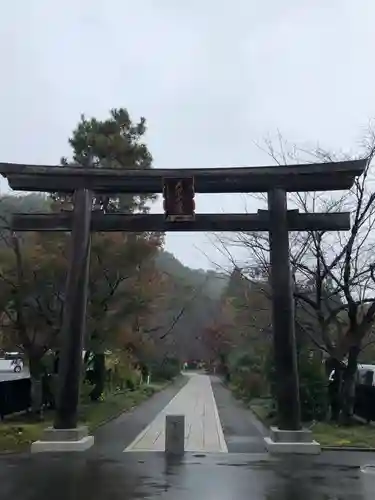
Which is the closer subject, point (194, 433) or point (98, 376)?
point (194, 433)

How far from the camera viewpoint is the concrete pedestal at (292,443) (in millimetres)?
16375

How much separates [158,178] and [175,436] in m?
6.47

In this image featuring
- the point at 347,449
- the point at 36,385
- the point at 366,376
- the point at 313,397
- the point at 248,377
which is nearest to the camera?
the point at 347,449

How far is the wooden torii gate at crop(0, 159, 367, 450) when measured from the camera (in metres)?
17.7

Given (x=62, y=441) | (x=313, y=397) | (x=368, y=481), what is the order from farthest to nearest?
1. (x=313, y=397)
2. (x=62, y=441)
3. (x=368, y=481)

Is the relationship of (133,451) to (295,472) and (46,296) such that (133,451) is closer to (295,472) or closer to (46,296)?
(295,472)

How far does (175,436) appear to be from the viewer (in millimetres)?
16328

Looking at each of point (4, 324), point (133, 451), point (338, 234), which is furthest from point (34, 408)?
point (338, 234)

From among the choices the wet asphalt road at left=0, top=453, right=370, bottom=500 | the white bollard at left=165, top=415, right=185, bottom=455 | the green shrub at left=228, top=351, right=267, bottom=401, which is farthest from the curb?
the green shrub at left=228, top=351, right=267, bottom=401

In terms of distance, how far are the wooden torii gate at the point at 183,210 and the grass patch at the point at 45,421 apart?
283 cm

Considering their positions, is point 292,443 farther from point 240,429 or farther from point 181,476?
point 240,429

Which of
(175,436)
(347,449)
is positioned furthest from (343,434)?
(175,436)

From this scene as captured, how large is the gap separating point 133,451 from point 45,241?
862cm

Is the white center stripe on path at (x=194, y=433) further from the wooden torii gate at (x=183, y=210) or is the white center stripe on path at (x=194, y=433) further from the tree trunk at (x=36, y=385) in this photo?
the tree trunk at (x=36, y=385)
